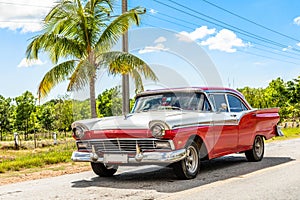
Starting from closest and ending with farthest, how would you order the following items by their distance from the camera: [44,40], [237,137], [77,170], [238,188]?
[238,188]
[237,137]
[77,170]
[44,40]

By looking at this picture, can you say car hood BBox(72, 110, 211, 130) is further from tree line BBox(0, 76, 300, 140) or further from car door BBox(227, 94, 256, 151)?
tree line BBox(0, 76, 300, 140)

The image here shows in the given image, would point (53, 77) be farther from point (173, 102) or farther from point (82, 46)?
point (173, 102)

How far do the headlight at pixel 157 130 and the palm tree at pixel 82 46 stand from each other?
840 cm

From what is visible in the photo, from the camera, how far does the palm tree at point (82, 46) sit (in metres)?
15.5

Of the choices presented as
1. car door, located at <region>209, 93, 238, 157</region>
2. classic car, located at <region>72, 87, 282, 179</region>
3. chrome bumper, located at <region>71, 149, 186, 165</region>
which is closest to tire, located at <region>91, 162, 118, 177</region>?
classic car, located at <region>72, 87, 282, 179</region>

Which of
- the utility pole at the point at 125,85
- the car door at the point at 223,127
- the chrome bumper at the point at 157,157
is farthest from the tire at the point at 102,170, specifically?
the utility pole at the point at 125,85

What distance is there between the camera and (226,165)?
9859 millimetres

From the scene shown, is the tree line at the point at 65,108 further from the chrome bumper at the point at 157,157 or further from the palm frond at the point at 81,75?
the chrome bumper at the point at 157,157

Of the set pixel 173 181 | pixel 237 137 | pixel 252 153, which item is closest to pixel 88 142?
pixel 173 181

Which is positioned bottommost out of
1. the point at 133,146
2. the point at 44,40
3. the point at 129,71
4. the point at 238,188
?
the point at 238,188

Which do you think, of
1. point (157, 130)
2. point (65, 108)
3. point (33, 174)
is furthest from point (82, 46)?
point (65, 108)

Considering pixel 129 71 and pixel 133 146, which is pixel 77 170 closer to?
pixel 133 146

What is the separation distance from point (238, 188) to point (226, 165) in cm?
303

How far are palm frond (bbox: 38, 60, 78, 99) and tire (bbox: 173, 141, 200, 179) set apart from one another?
8.87 metres
